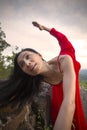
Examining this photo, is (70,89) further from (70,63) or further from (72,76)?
(70,63)

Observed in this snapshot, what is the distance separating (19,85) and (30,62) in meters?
0.50

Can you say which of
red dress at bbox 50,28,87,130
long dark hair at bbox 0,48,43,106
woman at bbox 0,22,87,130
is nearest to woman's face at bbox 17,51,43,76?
woman at bbox 0,22,87,130

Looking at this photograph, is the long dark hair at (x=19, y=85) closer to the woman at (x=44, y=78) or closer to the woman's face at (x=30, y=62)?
the woman at (x=44, y=78)

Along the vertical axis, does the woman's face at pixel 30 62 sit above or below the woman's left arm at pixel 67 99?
above

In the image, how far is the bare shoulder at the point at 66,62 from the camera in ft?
14.9

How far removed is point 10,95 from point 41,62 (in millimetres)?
766

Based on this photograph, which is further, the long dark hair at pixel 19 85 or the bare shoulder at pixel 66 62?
the long dark hair at pixel 19 85

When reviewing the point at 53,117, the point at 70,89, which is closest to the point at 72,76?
the point at 70,89

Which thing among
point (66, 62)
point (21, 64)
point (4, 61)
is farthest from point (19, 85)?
point (4, 61)

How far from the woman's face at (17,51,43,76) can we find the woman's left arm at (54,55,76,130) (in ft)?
1.37

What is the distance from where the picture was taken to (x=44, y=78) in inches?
198

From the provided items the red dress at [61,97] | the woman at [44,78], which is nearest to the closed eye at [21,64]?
the woman at [44,78]

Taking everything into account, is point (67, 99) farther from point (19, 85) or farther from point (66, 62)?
point (19, 85)

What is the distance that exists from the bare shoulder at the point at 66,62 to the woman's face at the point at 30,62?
14.2 inches
